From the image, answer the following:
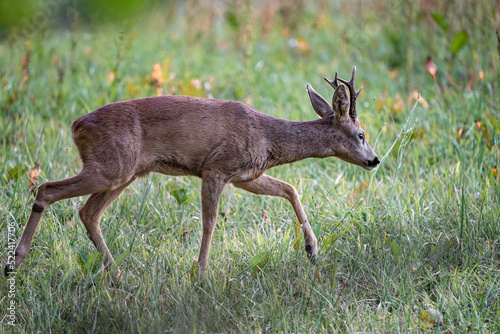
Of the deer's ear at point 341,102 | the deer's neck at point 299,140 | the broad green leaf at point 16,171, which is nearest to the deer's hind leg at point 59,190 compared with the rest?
the broad green leaf at point 16,171

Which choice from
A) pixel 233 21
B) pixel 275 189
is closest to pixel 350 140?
pixel 275 189

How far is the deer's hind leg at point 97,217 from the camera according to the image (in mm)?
4105

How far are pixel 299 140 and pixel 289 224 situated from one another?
2.19 ft

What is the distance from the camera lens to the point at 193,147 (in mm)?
4117

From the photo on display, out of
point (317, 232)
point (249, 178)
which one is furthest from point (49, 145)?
point (317, 232)

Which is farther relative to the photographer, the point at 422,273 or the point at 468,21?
the point at 468,21

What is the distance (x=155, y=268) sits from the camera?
391 cm

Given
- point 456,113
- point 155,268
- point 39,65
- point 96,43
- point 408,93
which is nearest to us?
point 155,268

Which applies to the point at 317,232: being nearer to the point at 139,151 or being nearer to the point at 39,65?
the point at 139,151

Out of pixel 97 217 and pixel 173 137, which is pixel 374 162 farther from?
pixel 97 217

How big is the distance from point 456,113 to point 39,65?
5046mm

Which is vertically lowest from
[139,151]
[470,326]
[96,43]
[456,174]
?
[470,326]

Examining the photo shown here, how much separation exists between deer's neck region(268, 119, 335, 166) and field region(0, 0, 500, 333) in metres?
0.43

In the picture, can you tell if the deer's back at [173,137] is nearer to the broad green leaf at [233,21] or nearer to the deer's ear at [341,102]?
the deer's ear at [341,102]
